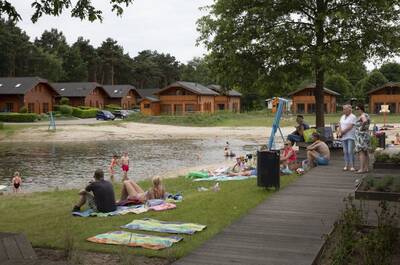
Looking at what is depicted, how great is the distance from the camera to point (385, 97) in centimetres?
7212

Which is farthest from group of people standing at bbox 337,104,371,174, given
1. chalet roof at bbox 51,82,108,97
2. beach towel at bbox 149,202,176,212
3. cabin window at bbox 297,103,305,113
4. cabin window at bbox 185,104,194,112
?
chalet roof at bbox 51,82,108,97

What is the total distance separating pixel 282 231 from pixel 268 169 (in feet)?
11.1

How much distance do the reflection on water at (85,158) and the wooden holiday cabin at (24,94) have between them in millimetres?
26257

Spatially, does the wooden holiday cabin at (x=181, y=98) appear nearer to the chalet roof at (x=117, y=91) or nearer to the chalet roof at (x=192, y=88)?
the chalet roof at (x=192, y=88)

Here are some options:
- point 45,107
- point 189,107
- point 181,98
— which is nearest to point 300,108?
point 189,107

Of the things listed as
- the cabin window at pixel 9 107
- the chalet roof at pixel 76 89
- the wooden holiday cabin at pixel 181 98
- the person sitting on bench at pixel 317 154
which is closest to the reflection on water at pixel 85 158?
the person sitting on bench at pixel 317 154

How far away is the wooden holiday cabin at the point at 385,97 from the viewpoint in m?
71.6

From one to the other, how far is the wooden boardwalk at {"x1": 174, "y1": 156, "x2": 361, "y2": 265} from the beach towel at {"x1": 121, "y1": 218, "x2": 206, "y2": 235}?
1.68 feet

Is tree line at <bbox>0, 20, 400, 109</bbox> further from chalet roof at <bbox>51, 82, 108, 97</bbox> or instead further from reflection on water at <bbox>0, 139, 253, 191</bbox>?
chalet roof at <bbox>51, 82, 108, 97</bbox>

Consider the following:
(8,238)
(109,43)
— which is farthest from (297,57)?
(109,43)

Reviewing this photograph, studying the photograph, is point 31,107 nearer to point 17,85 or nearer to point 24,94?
point 24,94

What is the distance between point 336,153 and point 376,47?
426cm

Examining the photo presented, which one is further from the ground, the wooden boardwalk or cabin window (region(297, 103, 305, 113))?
cabin window (region(297, 103, 305, 113))

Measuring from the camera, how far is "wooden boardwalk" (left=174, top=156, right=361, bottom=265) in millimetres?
6027
